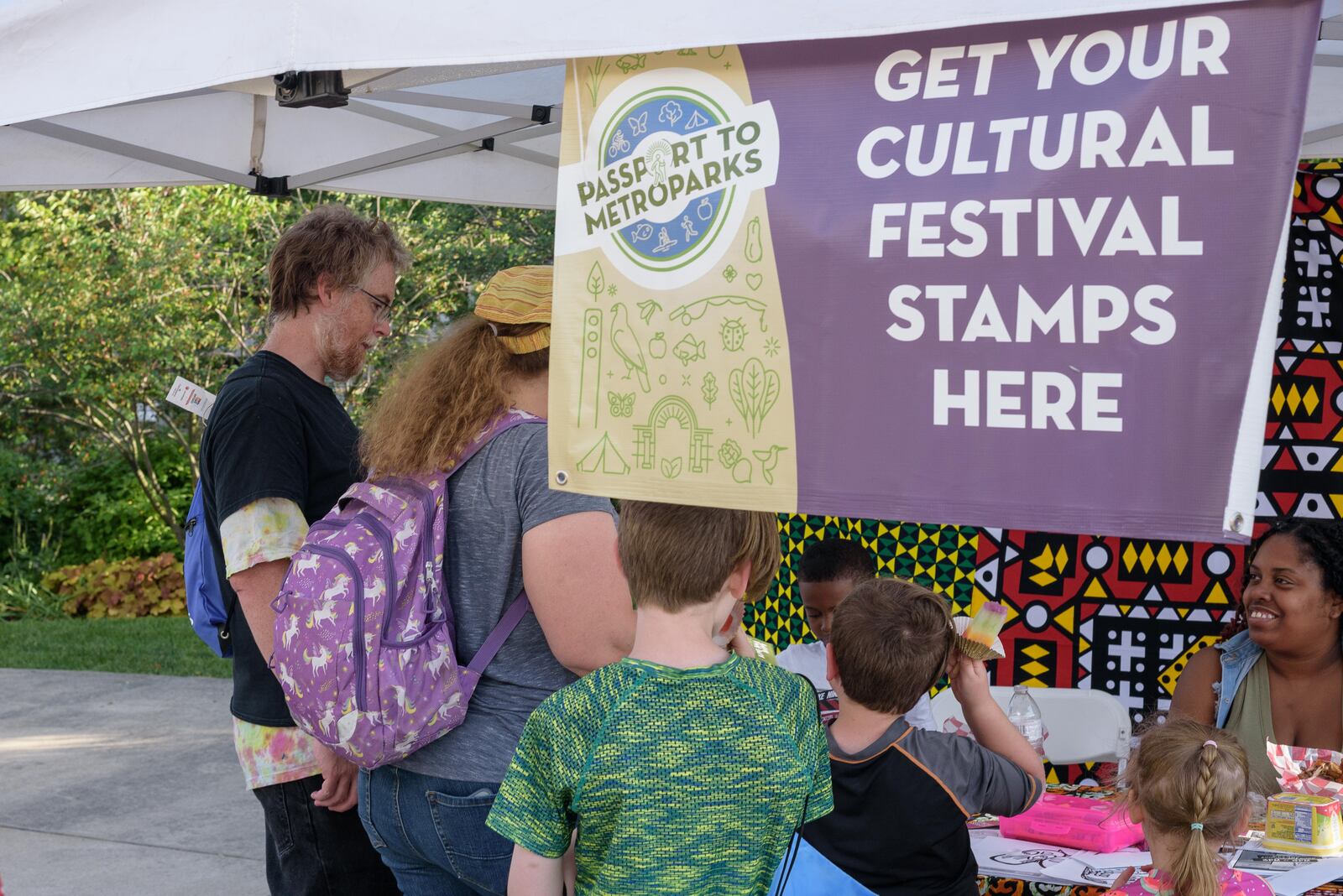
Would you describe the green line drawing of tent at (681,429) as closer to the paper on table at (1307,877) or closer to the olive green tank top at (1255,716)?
the paper on table at (1307,877)

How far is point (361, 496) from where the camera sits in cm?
223

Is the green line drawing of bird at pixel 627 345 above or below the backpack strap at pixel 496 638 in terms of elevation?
above

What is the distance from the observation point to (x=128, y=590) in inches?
485

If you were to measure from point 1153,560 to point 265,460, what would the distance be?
10.9ft

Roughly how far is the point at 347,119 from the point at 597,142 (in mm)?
2713

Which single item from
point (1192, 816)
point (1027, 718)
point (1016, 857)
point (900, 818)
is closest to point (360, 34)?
point (900, 818)

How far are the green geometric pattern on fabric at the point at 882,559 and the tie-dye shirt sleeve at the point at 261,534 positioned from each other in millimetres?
2425

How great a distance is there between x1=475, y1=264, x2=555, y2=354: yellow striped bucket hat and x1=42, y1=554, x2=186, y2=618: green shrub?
35.7 ft

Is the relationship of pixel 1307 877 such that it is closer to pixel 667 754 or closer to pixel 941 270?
pixel 667 754

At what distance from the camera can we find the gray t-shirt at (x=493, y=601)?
2184 mm

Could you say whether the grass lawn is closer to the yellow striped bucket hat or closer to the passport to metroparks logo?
the yellow striped bucket hat

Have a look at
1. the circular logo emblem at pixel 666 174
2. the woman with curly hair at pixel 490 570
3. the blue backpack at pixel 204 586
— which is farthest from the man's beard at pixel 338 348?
the circular logo emblem at pixel 666 174

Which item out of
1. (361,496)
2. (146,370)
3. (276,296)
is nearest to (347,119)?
(276,296)

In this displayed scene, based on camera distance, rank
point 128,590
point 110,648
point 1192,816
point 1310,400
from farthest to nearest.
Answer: point 128,590 < point 110,648 < point 1310,400 < point 1192,816
